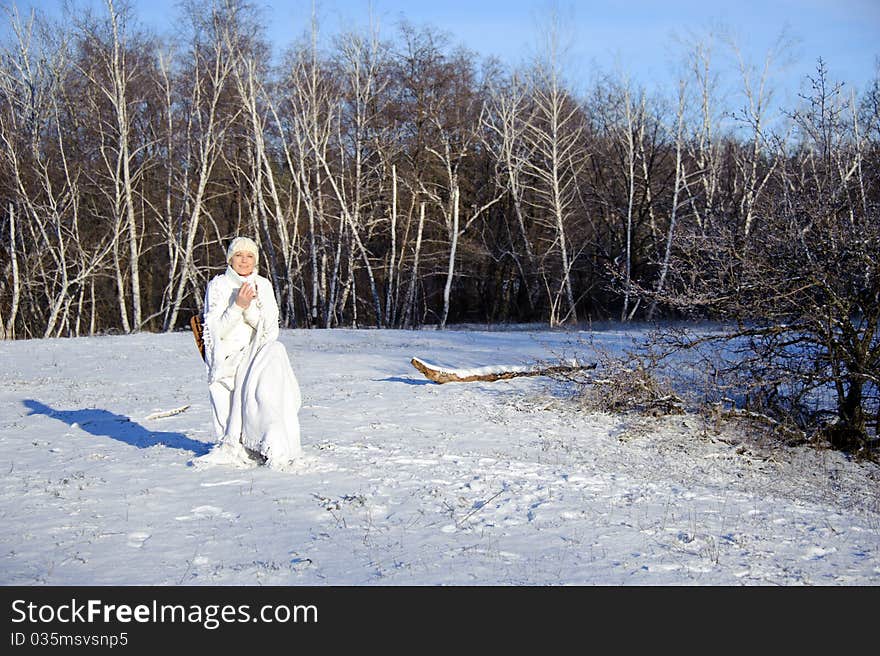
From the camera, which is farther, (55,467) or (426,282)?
(426,282)

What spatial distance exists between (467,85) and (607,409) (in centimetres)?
2592

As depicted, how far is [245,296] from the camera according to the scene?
813 centimetres

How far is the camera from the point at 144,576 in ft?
18.0

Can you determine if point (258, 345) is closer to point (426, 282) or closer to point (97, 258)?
point (97, 258)

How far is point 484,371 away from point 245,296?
8.79m

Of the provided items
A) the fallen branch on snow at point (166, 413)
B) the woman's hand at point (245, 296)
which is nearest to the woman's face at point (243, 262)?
the woman's hand at point (245, 296)

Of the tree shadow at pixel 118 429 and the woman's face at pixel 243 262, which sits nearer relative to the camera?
the woman's face at pixel 243 262

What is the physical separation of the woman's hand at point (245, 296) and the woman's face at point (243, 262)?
0.85 feet

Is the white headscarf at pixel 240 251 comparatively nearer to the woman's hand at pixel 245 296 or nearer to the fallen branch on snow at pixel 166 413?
the woman's hand at pixel 245 296

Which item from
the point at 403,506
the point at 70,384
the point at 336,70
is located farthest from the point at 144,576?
the point at 336,70

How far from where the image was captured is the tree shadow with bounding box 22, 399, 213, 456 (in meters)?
10.4

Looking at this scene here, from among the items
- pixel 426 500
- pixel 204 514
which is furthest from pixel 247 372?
pixel 426 500

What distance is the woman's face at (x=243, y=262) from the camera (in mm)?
8390

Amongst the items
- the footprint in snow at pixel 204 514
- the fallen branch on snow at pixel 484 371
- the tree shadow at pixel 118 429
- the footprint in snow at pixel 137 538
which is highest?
the fallen branch on snow at pixel 484 371
